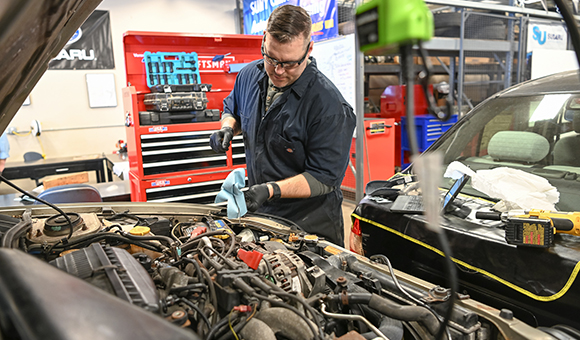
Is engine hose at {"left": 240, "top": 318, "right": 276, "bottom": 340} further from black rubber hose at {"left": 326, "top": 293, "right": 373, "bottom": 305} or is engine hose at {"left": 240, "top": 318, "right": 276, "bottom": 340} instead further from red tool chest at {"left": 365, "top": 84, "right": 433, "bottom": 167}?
red tool chest at {"left": 365, "top": 84, "right": 433, "bottom": 167}

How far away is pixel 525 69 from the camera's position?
6.19 metres

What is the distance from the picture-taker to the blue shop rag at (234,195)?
1.54m

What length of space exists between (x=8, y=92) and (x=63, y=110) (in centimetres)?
605

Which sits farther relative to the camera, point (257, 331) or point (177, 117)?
point (177, 117)

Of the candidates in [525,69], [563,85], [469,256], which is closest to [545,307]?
[469,256]

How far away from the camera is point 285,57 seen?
172 centimetres

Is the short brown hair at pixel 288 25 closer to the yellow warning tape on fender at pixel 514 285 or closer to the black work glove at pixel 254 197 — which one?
the black work glove at pixel 254 197

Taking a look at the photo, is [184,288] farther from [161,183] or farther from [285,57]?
[161,183]

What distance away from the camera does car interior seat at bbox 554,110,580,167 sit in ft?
5.08

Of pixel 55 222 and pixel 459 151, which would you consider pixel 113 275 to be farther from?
pixel 459 151

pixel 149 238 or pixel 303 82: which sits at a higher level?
pixel 303 82

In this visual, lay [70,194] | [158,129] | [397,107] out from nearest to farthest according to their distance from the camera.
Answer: [70,194], [158,129], [397,107]

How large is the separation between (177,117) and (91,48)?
3.53 m

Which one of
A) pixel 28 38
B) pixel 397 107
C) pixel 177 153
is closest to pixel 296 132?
pixel 28 38
